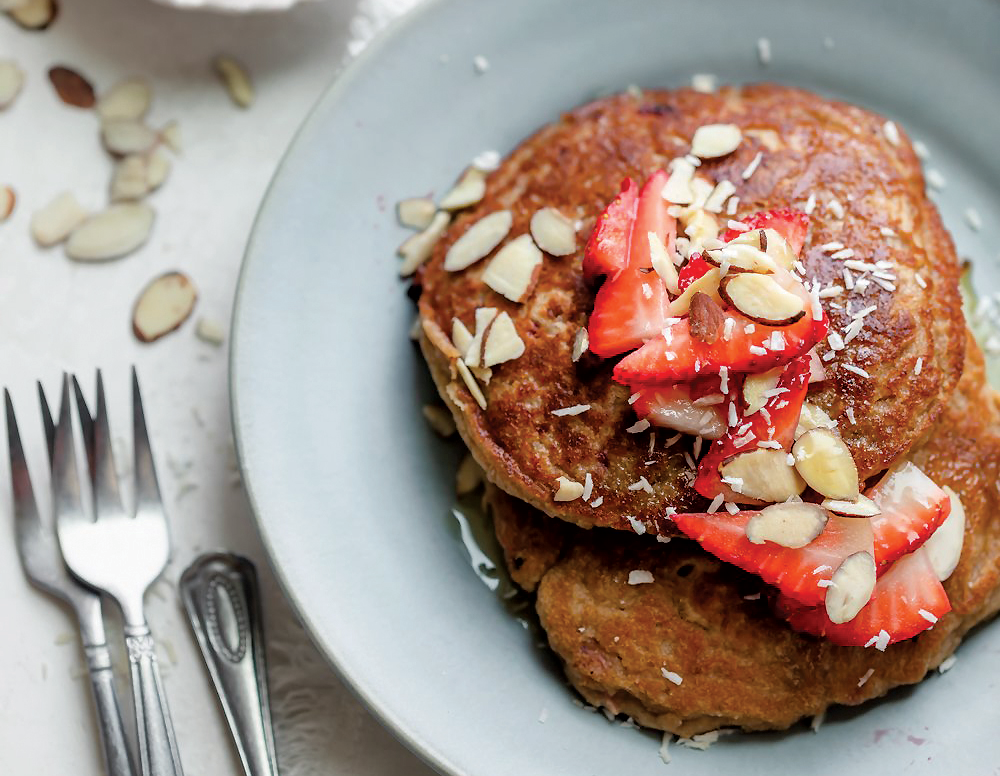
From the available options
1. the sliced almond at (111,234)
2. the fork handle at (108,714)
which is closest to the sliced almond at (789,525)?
the fork handle at (108,714)

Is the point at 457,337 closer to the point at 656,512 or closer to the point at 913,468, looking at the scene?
the point at 656,512

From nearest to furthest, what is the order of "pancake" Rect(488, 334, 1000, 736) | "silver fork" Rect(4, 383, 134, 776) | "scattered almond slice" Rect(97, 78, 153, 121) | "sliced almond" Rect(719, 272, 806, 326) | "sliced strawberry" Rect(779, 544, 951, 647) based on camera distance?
"sliced almond" Rect(719, 272, 806, 326) → "sliced strawberry" Rect(779, 544, 951, 647) → "pancake" Rect(488, 334, 1000, 736) → "silver fork" Rect(4, 383, 134, 776) → "scattered almond slice" Rect(97, 78, 153, 121)

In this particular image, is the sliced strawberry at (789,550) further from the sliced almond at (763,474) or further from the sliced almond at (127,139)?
the sliced almond at (127,139)

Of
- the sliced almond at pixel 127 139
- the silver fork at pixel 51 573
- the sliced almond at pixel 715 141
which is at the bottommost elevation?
the silver fork at pixel 51 573

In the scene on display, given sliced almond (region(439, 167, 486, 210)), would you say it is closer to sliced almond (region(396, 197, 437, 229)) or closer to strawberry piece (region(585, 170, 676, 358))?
sliced almond (region(396, 197, 437, 229))

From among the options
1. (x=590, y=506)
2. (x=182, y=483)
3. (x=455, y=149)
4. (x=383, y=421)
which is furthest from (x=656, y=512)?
(x=182, y=483)

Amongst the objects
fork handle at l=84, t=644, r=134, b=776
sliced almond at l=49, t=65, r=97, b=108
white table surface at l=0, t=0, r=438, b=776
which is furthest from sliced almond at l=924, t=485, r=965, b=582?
sliced almond at l=49, t=65, r=97, b=108
